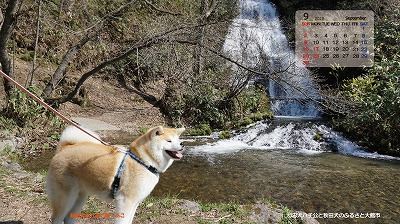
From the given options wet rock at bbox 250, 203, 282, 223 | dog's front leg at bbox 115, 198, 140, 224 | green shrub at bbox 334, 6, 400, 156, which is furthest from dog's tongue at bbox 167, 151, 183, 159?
green shrub at bbox 334, 6, 400, 156

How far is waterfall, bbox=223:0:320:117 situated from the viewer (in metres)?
13.4

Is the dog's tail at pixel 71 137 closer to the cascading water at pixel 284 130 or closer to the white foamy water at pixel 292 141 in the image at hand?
the cascading water at pixel 284 130

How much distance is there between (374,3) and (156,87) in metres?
11.5

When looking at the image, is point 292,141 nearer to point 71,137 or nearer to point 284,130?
point 284,130

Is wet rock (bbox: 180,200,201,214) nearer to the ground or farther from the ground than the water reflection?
farther from the ground

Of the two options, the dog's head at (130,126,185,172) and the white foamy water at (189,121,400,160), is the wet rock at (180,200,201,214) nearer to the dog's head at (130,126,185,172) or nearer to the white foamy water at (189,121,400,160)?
the dog's head at (130,126,185,172)

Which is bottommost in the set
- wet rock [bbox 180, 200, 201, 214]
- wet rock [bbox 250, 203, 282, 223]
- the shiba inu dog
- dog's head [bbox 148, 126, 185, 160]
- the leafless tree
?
wet rock [bbox 250, 203, 282, 223]

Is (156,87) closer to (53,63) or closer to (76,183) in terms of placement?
(53,63)

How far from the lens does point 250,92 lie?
15.8 m

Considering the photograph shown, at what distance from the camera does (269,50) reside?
63.1ft
